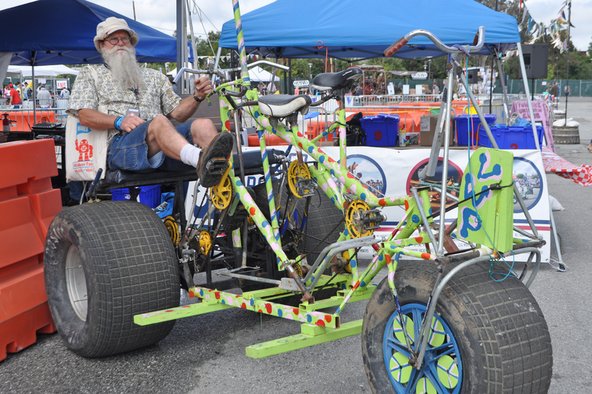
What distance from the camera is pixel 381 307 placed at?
3.17 meters

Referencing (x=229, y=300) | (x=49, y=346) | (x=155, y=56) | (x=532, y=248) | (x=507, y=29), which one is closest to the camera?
(x=532, y=248)

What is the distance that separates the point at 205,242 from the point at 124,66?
1582 mm

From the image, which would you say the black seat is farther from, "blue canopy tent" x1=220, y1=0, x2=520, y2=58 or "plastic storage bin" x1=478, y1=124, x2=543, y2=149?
"plastic storage bin" x1=478, y1=124, x2=543, y2=149

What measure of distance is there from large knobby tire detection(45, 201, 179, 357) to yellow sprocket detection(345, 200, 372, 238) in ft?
3.79

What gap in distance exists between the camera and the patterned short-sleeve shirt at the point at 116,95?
4867 millimetres

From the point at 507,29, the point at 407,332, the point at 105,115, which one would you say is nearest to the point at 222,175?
the point at 105,115

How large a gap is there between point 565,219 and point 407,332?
653 centimetres

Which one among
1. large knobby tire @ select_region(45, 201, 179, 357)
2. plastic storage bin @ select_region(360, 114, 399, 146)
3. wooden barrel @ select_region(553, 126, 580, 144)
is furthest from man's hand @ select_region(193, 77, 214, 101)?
wooden barrel @ select_region(553, 126, 580, 144)

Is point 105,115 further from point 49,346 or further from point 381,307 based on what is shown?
point 381,307

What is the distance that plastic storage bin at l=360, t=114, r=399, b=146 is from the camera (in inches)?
405

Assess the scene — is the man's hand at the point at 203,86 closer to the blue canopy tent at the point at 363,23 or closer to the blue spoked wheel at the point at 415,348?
the blue spoked wheel at the point at 415,348

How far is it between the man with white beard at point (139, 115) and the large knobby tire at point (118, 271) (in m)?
0.39

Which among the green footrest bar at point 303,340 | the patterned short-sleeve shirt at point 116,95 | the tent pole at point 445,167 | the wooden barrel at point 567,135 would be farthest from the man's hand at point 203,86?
the wooden barrel at point 567,135

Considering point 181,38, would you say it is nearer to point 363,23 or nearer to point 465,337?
point 363,23
